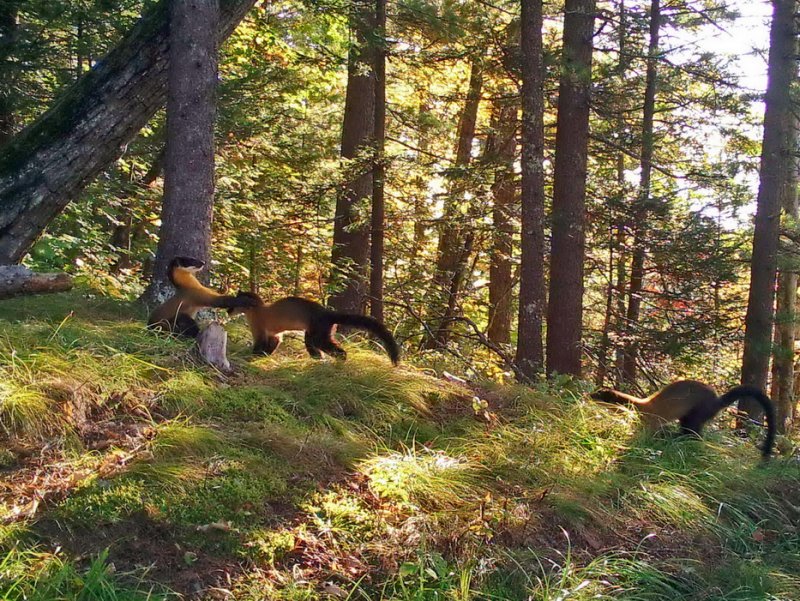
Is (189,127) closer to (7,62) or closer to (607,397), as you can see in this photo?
(607,397)

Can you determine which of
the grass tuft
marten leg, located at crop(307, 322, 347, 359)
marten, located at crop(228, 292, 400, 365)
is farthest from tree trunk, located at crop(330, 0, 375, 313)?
the grass tuft

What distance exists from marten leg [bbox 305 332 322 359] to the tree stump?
56.9 inches

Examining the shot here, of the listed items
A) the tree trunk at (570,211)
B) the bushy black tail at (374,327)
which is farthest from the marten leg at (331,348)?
the tree trunk at (570,211)

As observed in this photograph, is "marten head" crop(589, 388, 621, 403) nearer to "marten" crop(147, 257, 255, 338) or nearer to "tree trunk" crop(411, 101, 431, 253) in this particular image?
"marten" crop(147, 257, 255, 338)

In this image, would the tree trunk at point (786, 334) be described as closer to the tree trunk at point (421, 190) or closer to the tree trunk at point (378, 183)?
the tree trunk at point (421, 190)

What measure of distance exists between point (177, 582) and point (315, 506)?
1.01 m

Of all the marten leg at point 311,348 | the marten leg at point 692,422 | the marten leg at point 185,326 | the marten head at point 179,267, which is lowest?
the marten leg at point 692,422

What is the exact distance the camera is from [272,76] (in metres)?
11.9

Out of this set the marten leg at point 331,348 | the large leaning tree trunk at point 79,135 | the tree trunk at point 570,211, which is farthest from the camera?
the tree trunk at point 570,211

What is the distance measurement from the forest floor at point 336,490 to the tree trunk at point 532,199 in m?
3.57

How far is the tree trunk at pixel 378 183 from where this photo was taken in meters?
11.3

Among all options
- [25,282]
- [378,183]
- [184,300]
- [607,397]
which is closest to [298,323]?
[184,300]

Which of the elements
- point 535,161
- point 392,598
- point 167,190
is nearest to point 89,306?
point 167,190

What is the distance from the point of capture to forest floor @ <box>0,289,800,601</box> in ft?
10.7
